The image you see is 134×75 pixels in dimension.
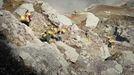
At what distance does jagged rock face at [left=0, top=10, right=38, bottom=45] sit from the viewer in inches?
1038

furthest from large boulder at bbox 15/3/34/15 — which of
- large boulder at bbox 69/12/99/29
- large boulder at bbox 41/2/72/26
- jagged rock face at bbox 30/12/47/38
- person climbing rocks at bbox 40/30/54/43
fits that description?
large boulder at bbox 69/12/99/29

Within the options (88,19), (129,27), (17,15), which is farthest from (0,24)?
(129,27)

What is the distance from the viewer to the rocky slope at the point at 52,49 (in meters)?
24.6

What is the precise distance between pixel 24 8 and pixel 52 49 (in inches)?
344

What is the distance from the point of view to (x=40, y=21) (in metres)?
32.1

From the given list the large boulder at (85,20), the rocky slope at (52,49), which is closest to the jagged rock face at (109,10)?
the large boulder at (85,20)

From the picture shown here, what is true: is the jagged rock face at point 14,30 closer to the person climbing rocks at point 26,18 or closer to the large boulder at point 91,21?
the person climbing rocks at point 26,18

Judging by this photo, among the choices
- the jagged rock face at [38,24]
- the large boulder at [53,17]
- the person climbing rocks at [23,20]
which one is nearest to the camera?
the person climbing rocks at [23,20]

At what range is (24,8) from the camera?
33562 millimetres

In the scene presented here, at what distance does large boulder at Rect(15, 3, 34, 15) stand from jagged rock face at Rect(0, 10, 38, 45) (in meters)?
3.99

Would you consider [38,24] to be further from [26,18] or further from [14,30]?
[14,30]

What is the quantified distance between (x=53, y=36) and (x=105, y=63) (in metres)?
5.73

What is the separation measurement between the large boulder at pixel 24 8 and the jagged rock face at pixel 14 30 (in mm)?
3990

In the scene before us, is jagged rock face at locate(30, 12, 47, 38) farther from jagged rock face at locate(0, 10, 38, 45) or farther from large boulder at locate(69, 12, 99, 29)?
large boulder at locate(69, 12, 99, 29)
